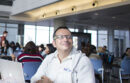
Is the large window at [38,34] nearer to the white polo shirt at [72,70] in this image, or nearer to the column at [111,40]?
the column at [111,40]

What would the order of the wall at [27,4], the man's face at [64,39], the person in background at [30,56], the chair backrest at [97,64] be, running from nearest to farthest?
the man's face at [64,39] → the person in background at [30,56] → the chair backrest at [97,64] → the wall at [27,4]

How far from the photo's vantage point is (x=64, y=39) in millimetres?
1749

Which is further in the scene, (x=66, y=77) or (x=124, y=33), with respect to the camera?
(x=124, y=33)

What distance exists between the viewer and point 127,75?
17.3 ft

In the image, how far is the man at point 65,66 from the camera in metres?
1.59

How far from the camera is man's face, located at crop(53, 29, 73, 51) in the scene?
1750mm

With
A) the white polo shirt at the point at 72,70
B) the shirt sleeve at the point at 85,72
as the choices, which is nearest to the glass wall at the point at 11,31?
the white polo shirt at the point at 72,70

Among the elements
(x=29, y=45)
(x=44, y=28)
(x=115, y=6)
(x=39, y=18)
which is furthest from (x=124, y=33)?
(x=29, y=45)

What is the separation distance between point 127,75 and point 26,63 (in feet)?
9.38

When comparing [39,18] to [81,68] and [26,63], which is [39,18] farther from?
[81,68]

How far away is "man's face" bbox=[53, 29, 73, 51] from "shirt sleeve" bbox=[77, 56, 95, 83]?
20cm

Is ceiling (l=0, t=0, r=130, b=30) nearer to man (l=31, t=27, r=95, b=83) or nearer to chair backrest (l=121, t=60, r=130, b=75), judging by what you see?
chair backrest (l=121, t=60, r=130, b=75)

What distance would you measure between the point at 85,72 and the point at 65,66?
204 millimetres

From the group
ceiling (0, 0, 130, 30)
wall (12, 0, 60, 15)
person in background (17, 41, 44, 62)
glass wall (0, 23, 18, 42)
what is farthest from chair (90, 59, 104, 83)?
glass wall (0, 23, 18, 42)
